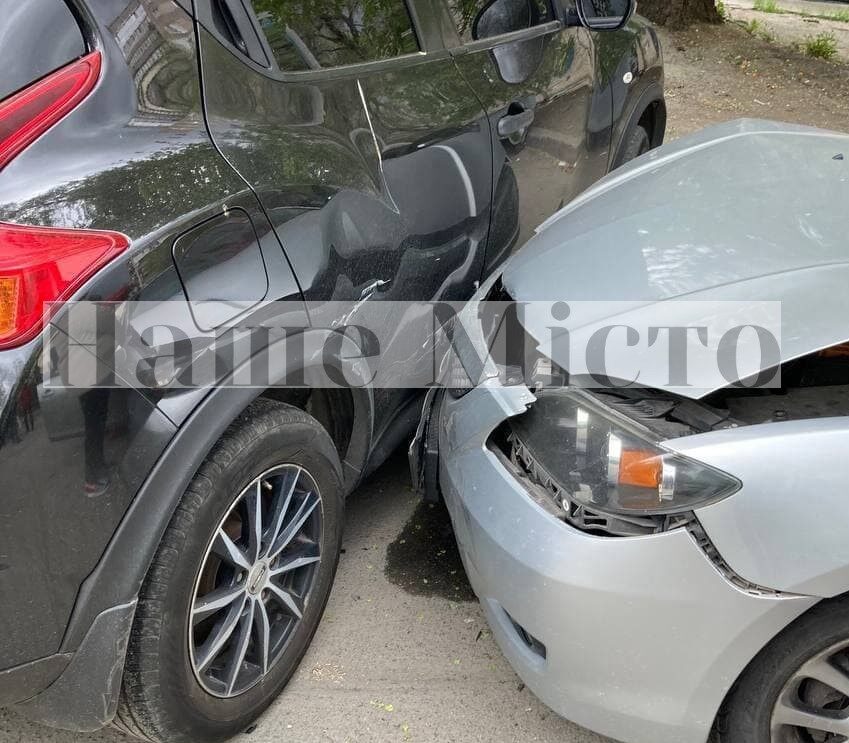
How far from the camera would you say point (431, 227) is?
2.76 m

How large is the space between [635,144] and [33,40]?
11.0ft

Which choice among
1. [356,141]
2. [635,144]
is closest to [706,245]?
[356,141]

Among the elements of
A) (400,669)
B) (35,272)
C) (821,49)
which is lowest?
(400,669)

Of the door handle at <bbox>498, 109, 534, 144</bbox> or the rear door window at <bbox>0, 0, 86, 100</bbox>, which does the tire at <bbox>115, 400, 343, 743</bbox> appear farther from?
the door handle at <bbox>498, 109, 534, 144</bbox>

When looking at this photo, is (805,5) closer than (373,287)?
No

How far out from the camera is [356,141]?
8.12 feet

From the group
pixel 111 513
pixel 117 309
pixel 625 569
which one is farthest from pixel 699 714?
pixel 117 309

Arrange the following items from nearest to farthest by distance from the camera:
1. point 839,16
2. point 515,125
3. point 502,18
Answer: point 515,125
point 502,18
point 839,16

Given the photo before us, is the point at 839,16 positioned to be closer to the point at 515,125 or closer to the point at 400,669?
the point at 515,125

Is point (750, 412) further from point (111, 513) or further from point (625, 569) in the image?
point (111, 513)

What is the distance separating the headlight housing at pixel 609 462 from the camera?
1.79 metres

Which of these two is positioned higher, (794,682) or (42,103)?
(42,103)

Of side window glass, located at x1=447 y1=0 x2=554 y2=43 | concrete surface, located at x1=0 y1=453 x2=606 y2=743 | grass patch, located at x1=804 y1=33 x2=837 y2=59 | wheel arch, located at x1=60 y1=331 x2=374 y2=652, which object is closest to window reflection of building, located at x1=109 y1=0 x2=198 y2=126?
wheel arch, located at x1=60 y1=331 x2=374 y2=652

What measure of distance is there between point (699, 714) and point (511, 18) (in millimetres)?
2522
